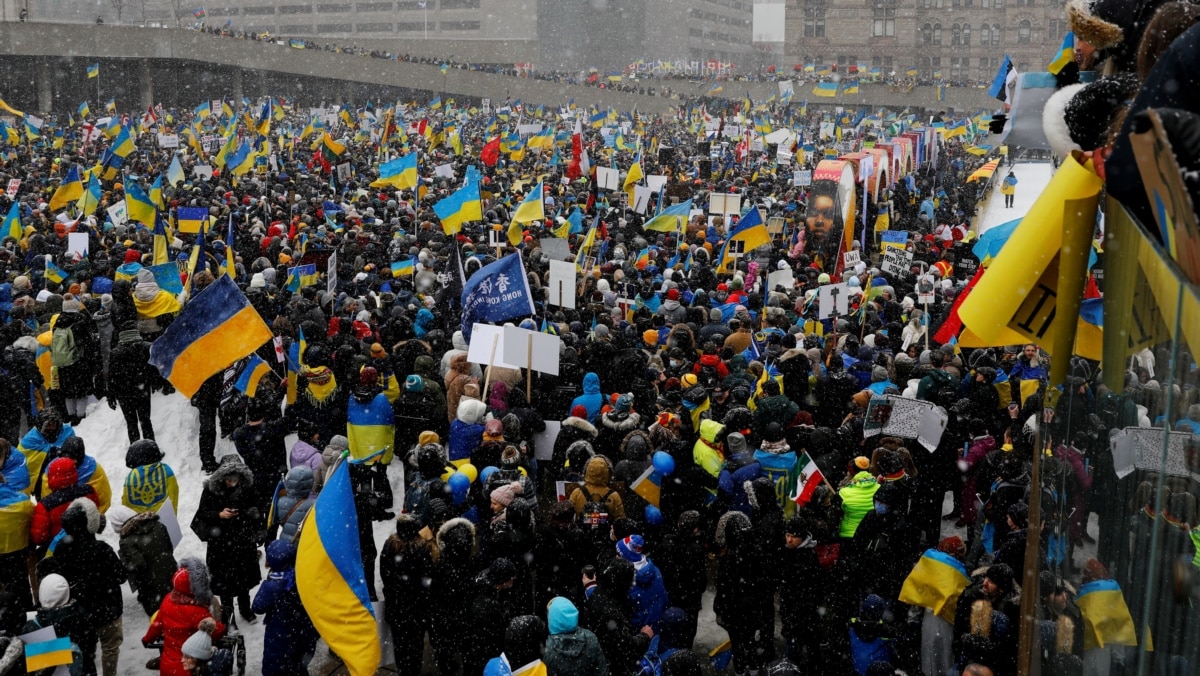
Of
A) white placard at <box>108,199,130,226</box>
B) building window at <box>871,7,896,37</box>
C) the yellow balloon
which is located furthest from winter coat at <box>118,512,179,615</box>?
building window at <box>871,7,896,37</box>

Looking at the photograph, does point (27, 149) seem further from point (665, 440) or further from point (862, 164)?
point (665, 440)

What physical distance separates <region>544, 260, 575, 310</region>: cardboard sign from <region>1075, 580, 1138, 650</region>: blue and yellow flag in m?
9.10

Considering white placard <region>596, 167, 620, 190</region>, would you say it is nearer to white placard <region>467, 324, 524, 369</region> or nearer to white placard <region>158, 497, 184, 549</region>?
white placard <region>467, 324, 524, 369</region>

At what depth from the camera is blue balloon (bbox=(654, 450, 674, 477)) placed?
→ 24.6 feet

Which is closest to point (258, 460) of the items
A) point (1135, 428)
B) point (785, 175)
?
point (1135, 428)

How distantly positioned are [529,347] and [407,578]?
3.33m

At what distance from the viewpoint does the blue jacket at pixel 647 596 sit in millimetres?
6316

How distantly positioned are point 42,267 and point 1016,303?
44.3 feet

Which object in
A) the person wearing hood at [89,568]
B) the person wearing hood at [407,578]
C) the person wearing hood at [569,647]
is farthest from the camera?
the person wearing hood at [89,568]

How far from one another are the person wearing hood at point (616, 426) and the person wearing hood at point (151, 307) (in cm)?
560

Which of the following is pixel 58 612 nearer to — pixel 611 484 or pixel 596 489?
pixel 596 489

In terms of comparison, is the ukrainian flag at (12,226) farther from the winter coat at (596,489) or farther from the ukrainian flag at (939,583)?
the ukrainian flag at (939,583)

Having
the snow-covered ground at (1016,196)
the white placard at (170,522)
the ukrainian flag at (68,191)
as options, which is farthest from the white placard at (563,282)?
the snow-covered ground at (1016,196)

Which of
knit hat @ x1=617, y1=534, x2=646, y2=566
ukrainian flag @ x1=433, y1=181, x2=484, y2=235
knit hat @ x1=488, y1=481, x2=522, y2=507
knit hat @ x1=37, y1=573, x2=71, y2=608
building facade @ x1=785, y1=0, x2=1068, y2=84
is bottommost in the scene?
knit hat @ x1=37, y1=573, x2=71, y2=608
